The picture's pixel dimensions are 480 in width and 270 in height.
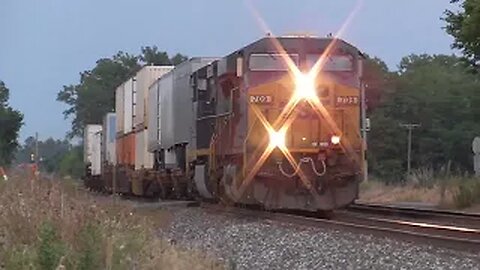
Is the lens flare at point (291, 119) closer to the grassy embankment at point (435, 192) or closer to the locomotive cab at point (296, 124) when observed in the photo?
the locomotive cab at point (296, 124)

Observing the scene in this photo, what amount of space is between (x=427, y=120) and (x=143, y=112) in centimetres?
4972

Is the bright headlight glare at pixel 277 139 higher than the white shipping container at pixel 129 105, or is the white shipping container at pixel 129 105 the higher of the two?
the white shipping container at pixel 129 105

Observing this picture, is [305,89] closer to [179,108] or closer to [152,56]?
[179,108]

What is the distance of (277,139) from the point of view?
16922 millimetres

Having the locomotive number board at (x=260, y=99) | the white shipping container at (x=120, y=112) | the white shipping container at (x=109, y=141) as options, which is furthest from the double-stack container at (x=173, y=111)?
the white shipping container at (x=109, y=141)

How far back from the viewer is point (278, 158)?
16.9 meters

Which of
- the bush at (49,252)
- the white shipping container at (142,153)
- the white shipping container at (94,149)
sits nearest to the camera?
the bush at (49,252)

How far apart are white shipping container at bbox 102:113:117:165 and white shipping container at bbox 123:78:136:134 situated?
2.52 m

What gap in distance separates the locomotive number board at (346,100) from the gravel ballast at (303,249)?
2761 mm

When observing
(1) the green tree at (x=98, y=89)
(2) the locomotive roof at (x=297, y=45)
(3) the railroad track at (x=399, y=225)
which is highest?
(1) the green tree at (x=98, y=89)

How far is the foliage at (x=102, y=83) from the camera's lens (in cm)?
12095

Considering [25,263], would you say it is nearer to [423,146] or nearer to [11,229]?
[11,229]

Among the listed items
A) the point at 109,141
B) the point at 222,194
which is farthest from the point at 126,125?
the point at 222,194

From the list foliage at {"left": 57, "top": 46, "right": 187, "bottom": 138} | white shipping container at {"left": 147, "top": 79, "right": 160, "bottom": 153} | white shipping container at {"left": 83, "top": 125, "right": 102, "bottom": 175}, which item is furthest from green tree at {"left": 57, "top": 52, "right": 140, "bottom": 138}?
white shipping container at {"left": 147, "top": 79, "right": 160, "bottom": 153}
